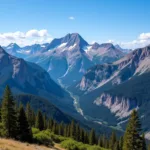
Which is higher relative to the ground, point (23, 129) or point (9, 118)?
point (9, 118)

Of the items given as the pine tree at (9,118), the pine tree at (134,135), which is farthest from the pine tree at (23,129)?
the pine tree at (134,135)

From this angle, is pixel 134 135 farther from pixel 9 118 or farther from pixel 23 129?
pixel 9 118

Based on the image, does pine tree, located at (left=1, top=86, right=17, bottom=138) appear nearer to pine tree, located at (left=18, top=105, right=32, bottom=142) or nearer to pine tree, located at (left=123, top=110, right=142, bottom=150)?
pine tree, located at (left=18, top=105, right=32, bottom=142)

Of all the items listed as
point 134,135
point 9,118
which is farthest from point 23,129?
point 134,135

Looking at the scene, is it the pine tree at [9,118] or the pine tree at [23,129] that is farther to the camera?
the pine tree at [9,118]

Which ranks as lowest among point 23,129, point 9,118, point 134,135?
point 134,135

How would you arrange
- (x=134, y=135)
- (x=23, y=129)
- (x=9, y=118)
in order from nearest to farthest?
(x=23, y=129) → (x=134, y=135) → (x=9, y=118)

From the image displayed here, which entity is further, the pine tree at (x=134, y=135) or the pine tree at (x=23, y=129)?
the pine tree at (x=134, y=135)

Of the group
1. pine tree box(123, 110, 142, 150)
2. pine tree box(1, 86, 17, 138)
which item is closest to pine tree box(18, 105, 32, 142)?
pine tree box(1, 86, 17, 138)

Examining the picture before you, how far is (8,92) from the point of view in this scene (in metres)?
71.0

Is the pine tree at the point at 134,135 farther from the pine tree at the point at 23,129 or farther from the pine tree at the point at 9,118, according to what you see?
the pine tree at the point at 9,118

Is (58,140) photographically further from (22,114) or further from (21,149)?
(21,149)

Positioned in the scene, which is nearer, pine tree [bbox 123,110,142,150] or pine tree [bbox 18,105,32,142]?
pine tree [bbox 18,105,32,142]


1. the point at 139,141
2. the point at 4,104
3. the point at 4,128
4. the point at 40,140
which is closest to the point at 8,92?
the point at 4,104
